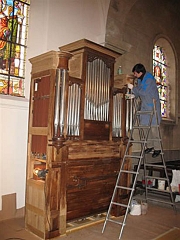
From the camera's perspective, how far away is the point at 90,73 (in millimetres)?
4043

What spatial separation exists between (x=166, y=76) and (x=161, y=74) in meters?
0.34

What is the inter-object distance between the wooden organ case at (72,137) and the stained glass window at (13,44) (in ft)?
2.10

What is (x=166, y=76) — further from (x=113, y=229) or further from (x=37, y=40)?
(x=113, y=229)

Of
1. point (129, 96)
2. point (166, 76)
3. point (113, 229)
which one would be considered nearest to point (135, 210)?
point (113, 229)

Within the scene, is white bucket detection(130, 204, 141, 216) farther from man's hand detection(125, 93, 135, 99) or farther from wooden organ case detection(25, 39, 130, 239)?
man's hand detection(125, 93, 135, 99)

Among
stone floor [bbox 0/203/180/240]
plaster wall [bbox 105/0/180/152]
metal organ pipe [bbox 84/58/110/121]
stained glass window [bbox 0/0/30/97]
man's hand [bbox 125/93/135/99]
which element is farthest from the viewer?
plaster wall [bbox 105/0/180/152]

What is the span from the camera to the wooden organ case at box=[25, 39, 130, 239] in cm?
351

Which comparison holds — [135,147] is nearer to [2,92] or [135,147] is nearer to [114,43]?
[114,43]

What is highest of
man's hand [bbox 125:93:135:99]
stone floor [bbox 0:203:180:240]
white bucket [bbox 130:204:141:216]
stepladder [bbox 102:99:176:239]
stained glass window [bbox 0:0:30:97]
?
stained glass window [bbox 0:0:30:97]

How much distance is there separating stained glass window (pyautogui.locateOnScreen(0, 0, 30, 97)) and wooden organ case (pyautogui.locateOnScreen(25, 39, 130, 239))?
0.64m

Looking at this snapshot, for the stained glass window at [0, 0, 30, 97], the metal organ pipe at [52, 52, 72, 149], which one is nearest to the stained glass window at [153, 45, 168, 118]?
the stained glass window at [0, 0, 30, 97]

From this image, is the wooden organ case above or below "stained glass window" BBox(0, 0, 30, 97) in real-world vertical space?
below

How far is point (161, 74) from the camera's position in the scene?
830 centimetres

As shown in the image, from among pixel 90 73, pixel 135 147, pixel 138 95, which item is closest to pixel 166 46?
pixel 135 147
